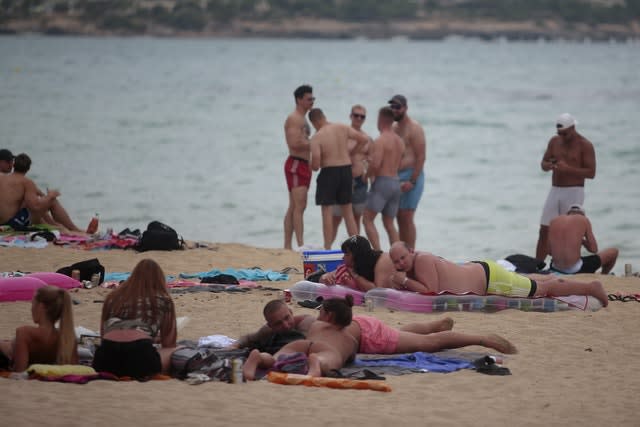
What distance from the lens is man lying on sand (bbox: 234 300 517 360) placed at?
7238mm

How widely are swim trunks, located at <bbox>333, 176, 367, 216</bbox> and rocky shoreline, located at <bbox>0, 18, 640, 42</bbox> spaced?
103998mm

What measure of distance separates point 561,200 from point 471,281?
131 inches

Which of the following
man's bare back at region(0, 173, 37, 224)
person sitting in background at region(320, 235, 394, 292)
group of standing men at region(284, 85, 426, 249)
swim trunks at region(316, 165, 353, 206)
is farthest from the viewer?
swim trunks at region(316, 165, 353, 206)

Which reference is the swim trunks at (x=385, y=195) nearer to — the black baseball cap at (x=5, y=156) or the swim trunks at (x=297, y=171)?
the swim trunks at (x=297, y=171)

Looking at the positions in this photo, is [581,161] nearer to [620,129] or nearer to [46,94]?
[620,129]

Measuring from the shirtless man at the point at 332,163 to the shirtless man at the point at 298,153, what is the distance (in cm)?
16

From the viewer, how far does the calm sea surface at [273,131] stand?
818 inches

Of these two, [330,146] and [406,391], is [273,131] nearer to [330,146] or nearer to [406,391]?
[330,146]

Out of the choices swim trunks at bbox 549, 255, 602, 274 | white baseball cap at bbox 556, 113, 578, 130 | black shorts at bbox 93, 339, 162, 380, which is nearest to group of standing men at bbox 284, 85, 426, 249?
white baseball cap at bbox 556, 113, 578, 130

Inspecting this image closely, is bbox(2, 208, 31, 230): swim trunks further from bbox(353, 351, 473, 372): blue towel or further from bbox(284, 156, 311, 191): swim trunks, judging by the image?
bbox(353, 351, 473, 372): blue towel

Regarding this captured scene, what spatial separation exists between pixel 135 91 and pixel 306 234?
132 feet

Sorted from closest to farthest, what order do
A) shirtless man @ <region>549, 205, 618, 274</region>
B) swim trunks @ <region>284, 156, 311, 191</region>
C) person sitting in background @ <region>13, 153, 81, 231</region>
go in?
shirtless man @ <region>549, 205, 618, 274</region>
person sitting in background @ <region>13, 153, 81, 231</region>
swim trunks @ <region>284, 156, 311, 191</region>

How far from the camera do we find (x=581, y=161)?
11844 millimetres

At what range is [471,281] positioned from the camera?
29.7 feet
